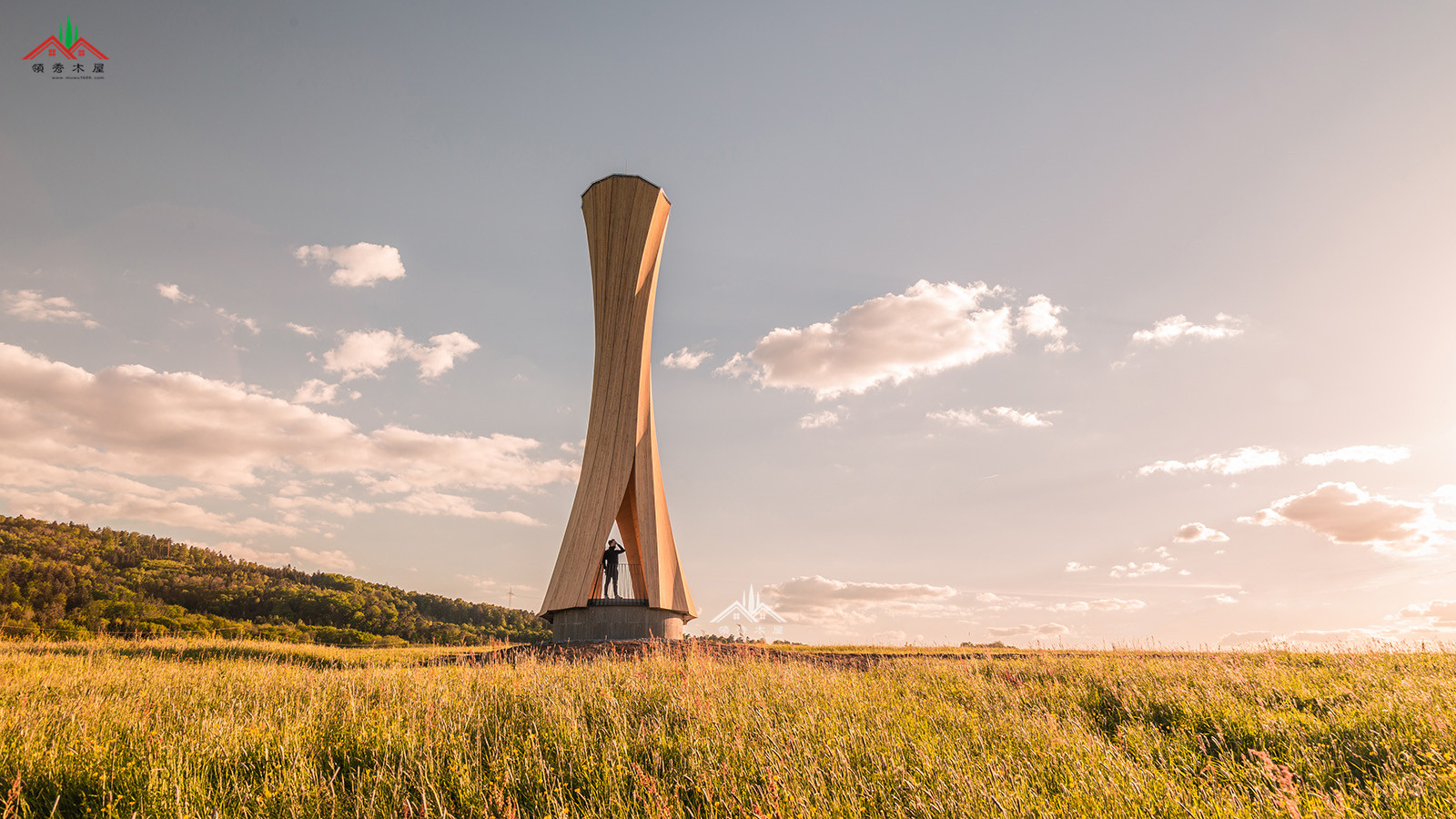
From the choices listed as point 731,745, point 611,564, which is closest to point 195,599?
point 611,564

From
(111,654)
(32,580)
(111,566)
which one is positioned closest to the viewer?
(111,654)

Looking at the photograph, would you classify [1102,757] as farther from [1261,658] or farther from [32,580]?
[32,580]

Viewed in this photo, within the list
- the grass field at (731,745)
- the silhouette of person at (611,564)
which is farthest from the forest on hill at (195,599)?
the grass field at (731,745)

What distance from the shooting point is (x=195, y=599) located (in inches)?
1188

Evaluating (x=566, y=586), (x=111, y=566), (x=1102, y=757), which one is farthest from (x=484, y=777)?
(x=111, y=566)

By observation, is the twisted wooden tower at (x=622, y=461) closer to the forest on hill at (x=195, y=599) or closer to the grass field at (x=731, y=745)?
the grass field at (x=731, y=745)

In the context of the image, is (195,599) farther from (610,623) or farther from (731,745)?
(731,745)

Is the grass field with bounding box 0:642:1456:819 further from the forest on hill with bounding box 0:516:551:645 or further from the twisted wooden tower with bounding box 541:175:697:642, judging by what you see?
the forest on hill with bounding box 0:516:551:645

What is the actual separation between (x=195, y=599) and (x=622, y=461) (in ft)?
92.1

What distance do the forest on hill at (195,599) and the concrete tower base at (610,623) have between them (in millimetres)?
9457

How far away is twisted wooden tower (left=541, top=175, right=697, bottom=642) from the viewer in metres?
14.0

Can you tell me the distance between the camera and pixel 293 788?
10.6 ft

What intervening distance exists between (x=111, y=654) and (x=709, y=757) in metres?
12.7

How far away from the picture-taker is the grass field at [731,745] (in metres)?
2.96
